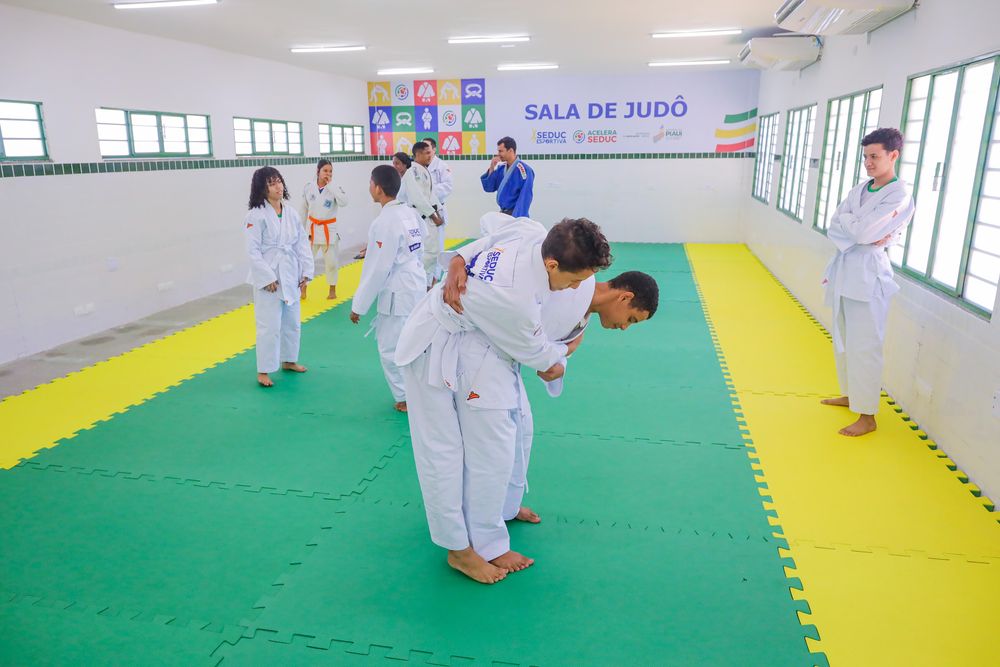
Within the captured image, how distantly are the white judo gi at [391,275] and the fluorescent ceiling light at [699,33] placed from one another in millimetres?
5090

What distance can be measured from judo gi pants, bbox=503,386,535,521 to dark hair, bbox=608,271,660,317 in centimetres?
66

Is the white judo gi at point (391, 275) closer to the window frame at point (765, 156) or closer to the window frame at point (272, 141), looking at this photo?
the window frame at point (272, 141)

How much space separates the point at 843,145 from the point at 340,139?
8.68m

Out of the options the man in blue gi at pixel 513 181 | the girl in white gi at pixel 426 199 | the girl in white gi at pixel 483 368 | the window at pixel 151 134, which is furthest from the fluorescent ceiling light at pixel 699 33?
the girl in white gi at pixel 483 368

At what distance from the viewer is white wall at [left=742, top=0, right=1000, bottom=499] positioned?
11.6 feet

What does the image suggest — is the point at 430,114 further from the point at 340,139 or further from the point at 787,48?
the point at 787,48

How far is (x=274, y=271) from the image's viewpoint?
4.88 metres

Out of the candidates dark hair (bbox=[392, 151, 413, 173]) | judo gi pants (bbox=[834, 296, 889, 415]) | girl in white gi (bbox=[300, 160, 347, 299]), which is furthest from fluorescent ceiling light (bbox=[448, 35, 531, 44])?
judo gi pants (bbox=[834, 296, 889, 415])

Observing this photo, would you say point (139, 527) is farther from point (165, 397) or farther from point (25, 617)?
point (165, 397)

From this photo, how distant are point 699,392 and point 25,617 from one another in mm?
4157

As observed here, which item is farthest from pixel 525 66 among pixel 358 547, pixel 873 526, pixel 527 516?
pixel 358 547

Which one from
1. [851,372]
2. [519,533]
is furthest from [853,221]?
[519,533]

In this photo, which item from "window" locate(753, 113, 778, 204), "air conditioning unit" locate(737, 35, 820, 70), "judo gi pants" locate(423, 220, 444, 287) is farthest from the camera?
"window" locate(753, 113, 778, 204)

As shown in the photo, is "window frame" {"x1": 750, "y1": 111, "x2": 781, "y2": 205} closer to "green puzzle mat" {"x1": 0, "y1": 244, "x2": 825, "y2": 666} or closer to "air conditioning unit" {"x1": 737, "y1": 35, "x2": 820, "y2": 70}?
"air conditioning unit" {"x1": 737, "y1": 35, "x2": 820, "y2": 70}
